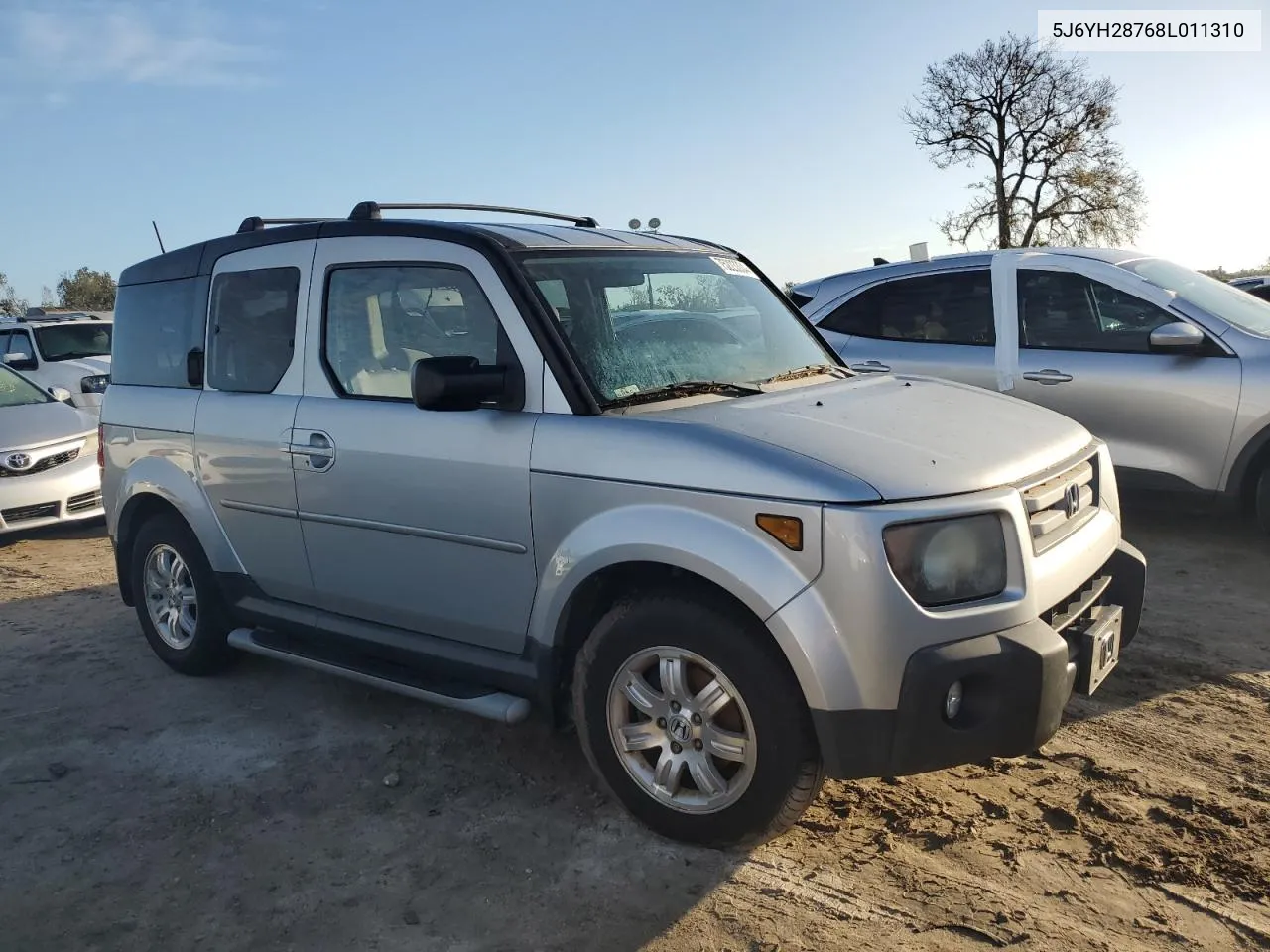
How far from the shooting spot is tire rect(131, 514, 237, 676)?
475 cm

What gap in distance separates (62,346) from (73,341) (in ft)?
0.61

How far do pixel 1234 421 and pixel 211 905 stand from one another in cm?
565

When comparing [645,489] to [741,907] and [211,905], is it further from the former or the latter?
[211,905]

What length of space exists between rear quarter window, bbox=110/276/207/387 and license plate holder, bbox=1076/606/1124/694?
12.8 ft

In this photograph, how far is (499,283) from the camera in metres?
3.55

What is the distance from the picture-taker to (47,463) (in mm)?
8258

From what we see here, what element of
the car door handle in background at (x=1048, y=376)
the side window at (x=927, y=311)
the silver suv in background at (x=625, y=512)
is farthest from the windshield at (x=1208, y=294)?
the silver suv in background at (x=625, y=512)

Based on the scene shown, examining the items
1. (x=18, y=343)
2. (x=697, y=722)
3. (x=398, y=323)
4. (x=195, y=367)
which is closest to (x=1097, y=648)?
(x=697, y=722)

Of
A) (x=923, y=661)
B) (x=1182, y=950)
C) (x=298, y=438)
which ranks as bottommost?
(x=1182, y=950)

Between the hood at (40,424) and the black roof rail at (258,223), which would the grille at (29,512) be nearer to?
the hood at (40,424)

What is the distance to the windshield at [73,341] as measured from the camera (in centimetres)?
1377

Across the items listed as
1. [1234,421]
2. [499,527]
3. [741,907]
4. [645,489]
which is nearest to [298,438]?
[499,527]

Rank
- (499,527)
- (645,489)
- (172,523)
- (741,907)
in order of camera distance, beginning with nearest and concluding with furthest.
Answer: (741,907), (645,489), (499,527), (172,523)

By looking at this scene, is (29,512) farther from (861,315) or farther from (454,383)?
(861,315)
